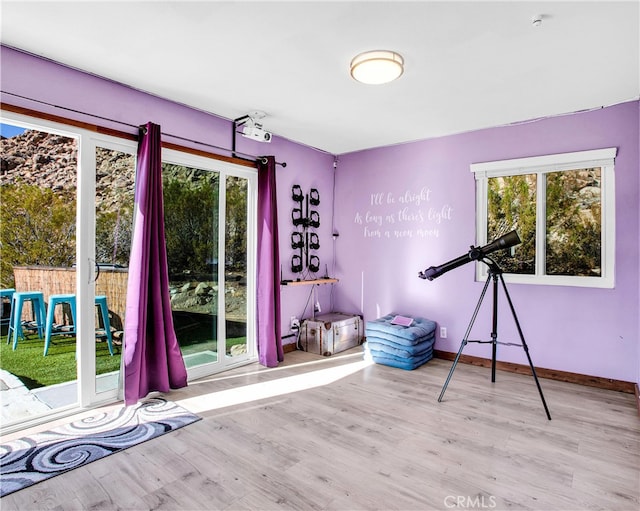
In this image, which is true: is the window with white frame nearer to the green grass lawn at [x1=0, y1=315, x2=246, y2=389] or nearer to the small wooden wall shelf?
the small wooden wall shelf

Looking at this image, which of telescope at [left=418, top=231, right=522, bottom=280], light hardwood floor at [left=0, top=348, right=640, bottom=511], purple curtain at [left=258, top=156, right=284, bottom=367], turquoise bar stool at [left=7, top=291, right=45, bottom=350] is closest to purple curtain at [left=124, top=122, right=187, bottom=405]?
light hardwood floor at [left=0, top=348, right=640, bottom=511]

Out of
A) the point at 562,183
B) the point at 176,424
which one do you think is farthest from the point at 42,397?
the point at 562,183

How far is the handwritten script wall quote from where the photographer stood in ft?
13.6

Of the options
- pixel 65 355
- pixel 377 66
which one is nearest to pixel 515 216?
pixel 377 66

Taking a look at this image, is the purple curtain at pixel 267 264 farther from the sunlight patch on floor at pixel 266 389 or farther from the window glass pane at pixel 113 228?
the window glass pane at pixel 113 228

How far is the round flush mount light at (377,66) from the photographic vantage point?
7.61ft

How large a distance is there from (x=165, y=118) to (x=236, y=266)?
1496mm

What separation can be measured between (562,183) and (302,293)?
9.44 feet

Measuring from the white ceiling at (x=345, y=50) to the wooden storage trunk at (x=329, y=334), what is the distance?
7.38 feet

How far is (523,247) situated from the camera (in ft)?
11.9

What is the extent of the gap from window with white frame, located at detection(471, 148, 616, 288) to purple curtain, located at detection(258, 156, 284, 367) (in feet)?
6.77

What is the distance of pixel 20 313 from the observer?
3957 millimetres

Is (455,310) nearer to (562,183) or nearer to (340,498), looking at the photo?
(562,183)

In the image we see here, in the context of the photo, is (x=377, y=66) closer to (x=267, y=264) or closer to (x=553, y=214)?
(x=267, y=264)
